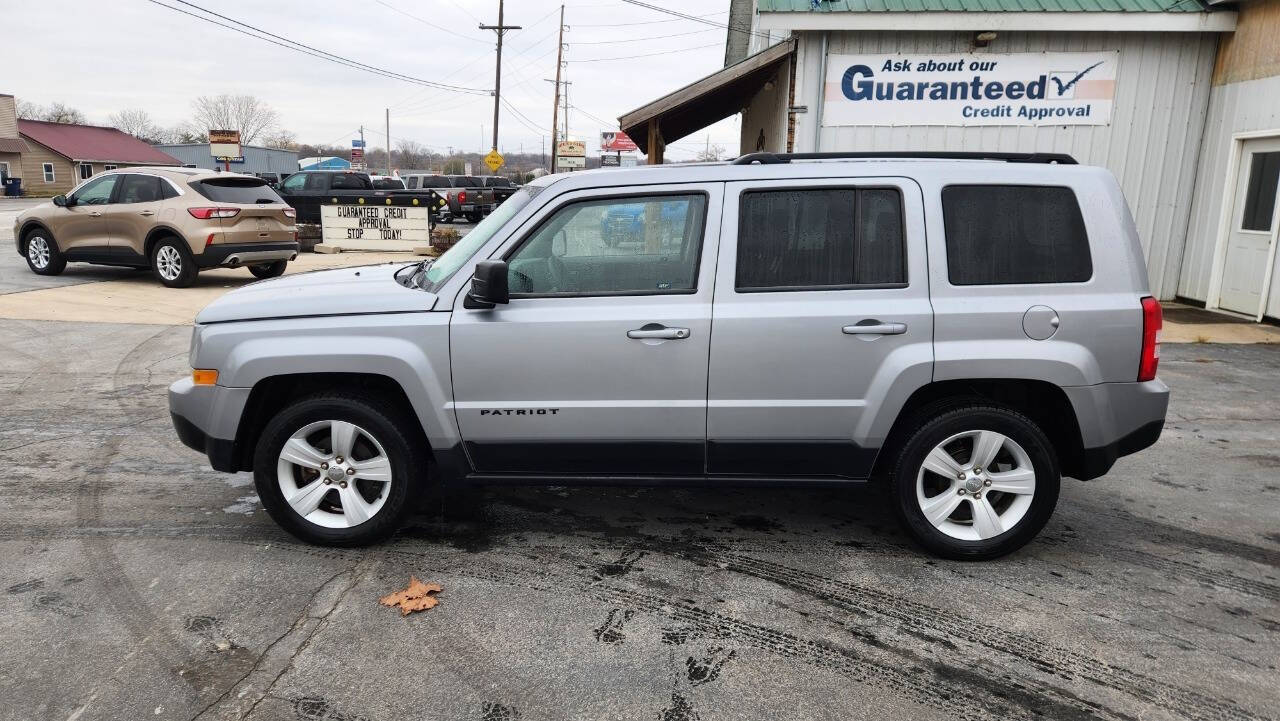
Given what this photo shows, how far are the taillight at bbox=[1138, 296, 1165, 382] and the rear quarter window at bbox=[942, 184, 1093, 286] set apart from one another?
0.31m

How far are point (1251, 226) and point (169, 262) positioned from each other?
50.3 ft

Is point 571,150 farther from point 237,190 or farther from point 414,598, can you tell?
point 414,598

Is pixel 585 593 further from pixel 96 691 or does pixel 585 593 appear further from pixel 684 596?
pixel 96 691

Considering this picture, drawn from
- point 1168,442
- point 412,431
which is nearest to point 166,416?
point 412,431

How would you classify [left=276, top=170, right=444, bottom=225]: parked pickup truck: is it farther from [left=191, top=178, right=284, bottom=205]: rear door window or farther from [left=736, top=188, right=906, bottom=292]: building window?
[left=736, top=188, right=906, bottom=292]: building window

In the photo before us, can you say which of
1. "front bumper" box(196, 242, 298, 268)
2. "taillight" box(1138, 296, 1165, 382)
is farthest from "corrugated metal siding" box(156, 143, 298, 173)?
"taillight" box(1138, 296, 1165, 382)

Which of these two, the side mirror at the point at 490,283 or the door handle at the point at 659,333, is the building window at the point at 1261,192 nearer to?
the door handle at the point at 659,333

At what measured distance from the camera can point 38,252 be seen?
45.8 ft

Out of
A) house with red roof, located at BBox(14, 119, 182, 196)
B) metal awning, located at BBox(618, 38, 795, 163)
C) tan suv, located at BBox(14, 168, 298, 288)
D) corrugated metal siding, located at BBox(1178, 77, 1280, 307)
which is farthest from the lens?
house with red roof, located at BBox(14, 119, 182, 196)

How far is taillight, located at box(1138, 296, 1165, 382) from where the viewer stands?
151 inches

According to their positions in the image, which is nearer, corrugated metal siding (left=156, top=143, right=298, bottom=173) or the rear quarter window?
the rear quarter window

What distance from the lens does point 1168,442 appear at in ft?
20.0

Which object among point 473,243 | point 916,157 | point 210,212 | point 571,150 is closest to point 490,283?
point 473,243

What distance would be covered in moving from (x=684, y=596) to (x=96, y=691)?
7.29 feet
